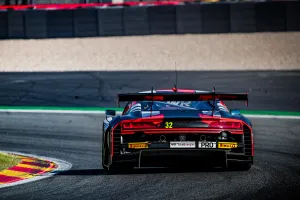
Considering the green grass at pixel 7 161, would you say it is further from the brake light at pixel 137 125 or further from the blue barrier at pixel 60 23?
the blue barrier at pixel 60 23

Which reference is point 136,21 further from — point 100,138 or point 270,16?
point 100,138

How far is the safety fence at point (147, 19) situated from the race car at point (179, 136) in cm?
1608

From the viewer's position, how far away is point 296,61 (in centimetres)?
2547

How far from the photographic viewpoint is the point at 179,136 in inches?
377

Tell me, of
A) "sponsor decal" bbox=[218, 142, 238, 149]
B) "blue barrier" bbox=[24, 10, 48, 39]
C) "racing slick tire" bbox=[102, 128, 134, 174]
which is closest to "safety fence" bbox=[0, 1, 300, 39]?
"blue barrier" bbox=[24, 10, 48, 39]

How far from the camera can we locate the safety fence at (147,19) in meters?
25.6

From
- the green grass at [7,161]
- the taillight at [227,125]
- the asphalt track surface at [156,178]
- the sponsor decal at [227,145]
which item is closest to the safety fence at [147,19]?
the asphalt track surface at [156,178]

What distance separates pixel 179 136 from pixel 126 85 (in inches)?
547

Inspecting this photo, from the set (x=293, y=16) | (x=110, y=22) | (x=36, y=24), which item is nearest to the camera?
(x=293, y=16)

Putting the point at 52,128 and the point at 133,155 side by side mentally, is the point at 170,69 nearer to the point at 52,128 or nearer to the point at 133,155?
the point at 52,128

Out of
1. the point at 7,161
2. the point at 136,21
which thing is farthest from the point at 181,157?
the point at 136,21

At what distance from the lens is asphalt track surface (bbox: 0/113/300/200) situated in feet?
27.7

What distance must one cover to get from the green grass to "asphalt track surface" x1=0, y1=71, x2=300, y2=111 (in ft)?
31.3

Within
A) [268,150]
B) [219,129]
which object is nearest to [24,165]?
[219,129]
